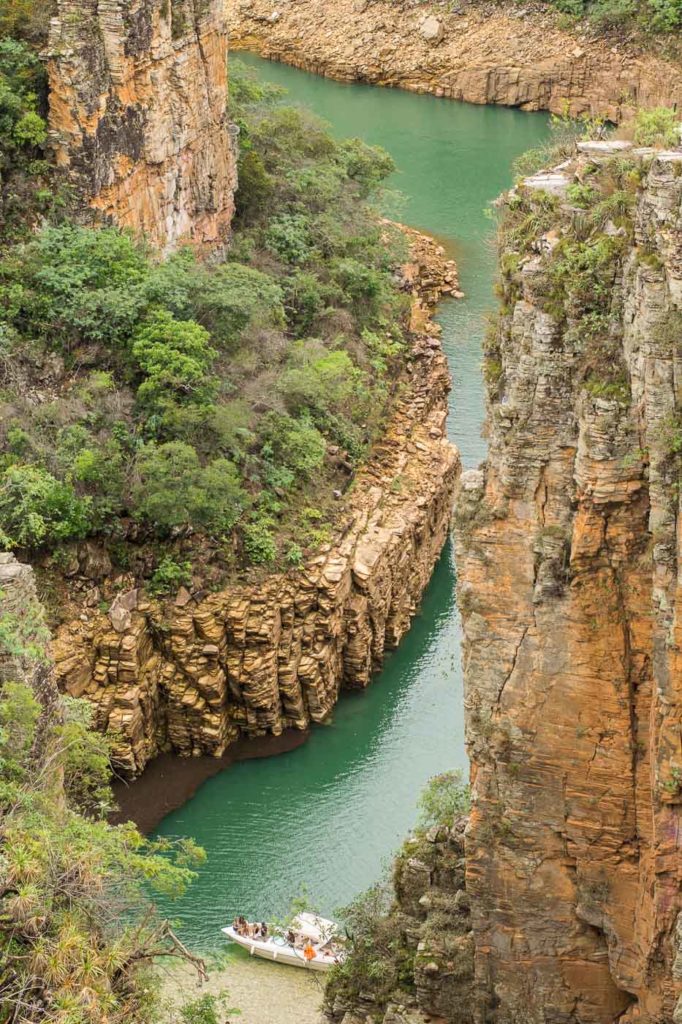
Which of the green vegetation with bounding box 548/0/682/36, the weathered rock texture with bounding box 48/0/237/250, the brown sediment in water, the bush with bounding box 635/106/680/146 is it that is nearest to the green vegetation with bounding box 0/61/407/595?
the weathered rock texture with bounding box 48/0/237/250

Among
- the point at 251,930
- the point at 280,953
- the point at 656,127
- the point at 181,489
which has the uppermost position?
the point at 656,127

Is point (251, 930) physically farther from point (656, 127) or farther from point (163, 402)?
point (656, 127)

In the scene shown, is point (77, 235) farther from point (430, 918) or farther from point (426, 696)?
point (430, 918)

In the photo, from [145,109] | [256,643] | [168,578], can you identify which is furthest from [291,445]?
[145,109]

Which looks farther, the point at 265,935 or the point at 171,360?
the point at 171,360

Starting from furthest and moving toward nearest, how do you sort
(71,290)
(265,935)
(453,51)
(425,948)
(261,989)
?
(453,51) < (71,290) < (265,935) < (261,989) < (425,948)

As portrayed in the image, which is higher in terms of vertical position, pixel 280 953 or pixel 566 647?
pixel 566 647
